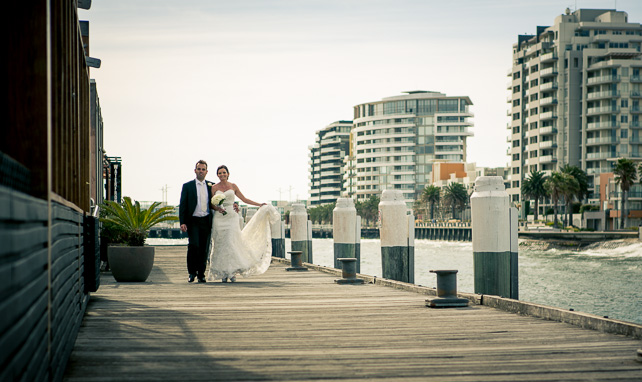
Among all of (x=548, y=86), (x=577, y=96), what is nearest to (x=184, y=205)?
(x=577, y=96)

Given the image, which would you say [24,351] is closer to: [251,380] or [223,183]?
[251,380]

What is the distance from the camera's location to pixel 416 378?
4852 mm

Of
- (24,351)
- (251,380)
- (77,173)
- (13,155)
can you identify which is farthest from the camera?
(77,173)

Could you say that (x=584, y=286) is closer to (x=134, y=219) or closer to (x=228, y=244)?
(x=228, y=244)

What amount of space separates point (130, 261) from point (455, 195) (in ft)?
504

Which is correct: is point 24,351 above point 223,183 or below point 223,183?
below

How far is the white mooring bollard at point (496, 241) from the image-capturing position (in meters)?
9.45

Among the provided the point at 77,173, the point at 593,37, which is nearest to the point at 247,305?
the point at 77,173

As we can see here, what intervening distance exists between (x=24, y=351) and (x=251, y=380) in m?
1.87

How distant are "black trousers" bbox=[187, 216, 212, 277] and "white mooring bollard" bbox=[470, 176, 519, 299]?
623 cm

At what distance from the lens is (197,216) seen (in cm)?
1432

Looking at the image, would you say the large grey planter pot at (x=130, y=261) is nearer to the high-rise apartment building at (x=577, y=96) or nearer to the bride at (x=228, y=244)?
the bride at (x=228, y=244)

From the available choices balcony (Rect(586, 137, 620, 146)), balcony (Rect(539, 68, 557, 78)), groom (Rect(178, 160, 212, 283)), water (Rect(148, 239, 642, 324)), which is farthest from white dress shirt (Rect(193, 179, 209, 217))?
balcony (Rect(539, 68, 557, 78))

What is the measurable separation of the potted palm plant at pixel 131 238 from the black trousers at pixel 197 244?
75 centimetres
